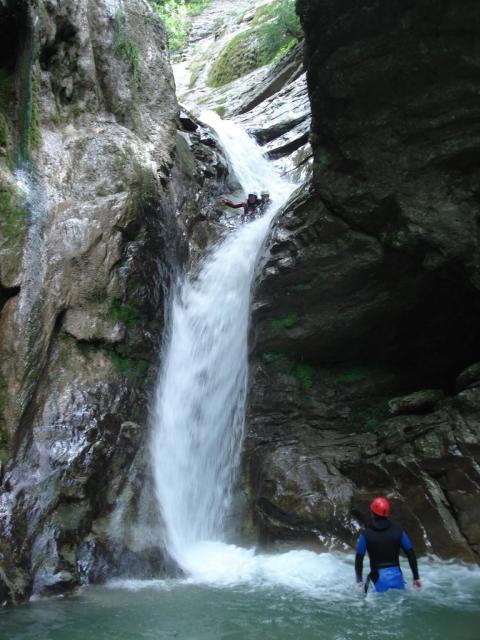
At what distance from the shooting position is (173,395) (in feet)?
30.9

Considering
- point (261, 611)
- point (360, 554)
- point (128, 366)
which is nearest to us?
point (261, 611)

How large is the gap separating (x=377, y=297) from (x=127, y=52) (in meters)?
7.44

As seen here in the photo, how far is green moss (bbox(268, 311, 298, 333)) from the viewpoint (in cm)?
958

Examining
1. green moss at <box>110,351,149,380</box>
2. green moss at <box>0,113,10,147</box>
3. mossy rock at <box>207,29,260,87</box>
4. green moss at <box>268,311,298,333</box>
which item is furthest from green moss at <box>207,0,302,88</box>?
green moss at <box>110,351,149,380</box>

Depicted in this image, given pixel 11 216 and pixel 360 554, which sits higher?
pixel 11 216

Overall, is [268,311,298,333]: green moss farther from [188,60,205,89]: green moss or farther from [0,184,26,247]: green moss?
[188,60,205,89]: green moss

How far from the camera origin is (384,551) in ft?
18.6

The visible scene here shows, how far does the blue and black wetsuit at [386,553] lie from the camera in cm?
565

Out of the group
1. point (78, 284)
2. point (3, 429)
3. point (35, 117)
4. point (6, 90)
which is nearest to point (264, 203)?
point (35, 117)

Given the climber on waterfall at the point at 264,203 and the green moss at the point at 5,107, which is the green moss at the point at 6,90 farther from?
the climber on waterfall at the point at 264,203

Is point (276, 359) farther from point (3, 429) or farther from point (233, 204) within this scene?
point (233, 204)

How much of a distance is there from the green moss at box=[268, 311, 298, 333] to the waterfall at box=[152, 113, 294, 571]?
0.69 metres

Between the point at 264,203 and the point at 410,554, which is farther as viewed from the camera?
the point at 264,203

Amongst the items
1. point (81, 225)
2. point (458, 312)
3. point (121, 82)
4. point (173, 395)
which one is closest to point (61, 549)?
point (173, 395)
